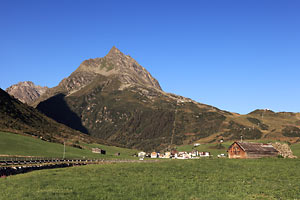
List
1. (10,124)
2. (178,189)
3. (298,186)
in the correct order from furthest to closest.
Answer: (10,124), (298,186), (178,189)

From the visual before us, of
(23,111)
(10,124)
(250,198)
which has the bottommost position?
(250,198)

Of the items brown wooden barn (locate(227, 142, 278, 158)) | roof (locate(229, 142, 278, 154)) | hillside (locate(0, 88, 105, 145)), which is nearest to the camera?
brown wooden barn (locate(227, 142, 278, 158))

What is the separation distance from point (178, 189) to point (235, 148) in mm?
85866

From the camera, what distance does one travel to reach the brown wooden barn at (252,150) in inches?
4240

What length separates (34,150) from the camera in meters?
107

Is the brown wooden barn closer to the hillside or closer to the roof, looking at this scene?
the roof

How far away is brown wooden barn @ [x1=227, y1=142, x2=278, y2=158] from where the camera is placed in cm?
10769

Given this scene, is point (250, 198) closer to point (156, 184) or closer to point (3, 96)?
point (156, 184)

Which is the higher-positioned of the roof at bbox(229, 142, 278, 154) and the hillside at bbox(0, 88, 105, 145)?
the hillside at bbox(0, 88, 105, 145)

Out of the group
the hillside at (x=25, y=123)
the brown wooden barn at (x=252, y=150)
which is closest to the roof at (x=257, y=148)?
the brown wooden barn at (x=252, y=150)

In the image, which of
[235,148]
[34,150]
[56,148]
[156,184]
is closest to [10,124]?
[56,148]

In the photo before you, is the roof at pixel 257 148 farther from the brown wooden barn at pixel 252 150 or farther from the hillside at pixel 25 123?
the hillside at pixel 25 123

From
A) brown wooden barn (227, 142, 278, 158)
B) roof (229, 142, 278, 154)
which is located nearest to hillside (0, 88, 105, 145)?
brown wooden barn (227, 142, 278, 158)

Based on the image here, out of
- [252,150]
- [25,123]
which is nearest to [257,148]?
[252,150]
